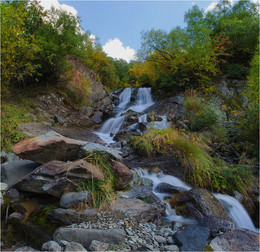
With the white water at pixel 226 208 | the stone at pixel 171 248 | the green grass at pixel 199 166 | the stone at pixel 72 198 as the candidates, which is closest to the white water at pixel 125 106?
the green grass at pixel 199 166

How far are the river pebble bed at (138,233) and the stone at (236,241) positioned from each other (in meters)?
0.56

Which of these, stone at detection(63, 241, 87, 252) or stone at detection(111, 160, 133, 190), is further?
stone at detection(111, 160, 133, 190)

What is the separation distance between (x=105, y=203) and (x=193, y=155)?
114 inches

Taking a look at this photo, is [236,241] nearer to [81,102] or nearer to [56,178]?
[56,178]

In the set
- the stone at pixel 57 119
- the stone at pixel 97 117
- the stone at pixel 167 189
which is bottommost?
the stone at pixel 167 189

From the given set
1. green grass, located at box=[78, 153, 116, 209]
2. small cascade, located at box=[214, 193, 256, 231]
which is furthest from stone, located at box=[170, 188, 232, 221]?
green grass, located at box=[78, 153, 116, 209]

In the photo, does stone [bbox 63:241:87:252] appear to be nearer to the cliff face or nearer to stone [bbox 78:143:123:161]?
stone [bbox 78:143:123:161]

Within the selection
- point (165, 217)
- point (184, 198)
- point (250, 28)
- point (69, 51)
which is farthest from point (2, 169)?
point (250, 28)

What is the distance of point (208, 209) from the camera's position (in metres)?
3.15

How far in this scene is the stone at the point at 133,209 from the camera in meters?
2.62

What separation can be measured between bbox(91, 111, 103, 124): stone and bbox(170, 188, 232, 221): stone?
8.10 metres

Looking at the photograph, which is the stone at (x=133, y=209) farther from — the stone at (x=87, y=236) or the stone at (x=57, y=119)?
the stone at (x=57, y=119)

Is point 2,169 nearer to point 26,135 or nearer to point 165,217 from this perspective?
point 26,135

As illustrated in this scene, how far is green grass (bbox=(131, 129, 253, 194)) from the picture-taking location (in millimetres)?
4090
